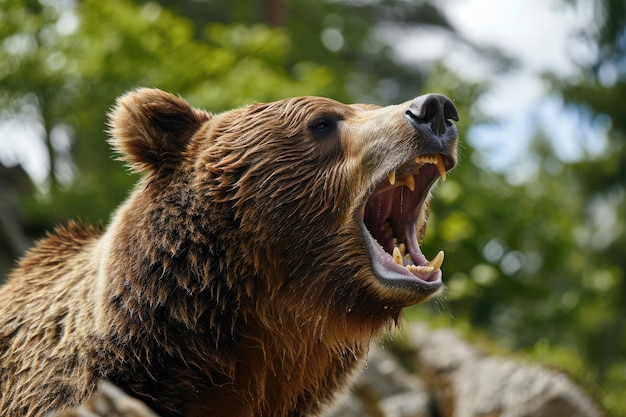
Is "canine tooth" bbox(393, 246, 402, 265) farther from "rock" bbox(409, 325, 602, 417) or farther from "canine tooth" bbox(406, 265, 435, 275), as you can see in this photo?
"rock" bbox(409, 325, 602, 417)

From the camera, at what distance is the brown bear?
3840 millimetres

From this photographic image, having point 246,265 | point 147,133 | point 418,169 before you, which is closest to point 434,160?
point 418,169

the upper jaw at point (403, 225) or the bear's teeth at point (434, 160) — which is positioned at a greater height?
the bear's teeth at point (434, 160)

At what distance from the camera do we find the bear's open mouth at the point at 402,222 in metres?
→ 3.89

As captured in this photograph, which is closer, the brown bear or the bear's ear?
the brown bear

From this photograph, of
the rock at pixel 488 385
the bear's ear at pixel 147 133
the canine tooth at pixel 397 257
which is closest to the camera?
the canine tooth at pixel 397 257

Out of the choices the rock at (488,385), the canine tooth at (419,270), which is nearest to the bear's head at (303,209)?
the canine tooth at (419,270)

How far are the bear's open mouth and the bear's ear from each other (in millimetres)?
984

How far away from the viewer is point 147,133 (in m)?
4.25

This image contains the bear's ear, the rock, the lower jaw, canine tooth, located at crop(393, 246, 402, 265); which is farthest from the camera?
the rock

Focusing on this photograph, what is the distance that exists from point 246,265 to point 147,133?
84 centimetres

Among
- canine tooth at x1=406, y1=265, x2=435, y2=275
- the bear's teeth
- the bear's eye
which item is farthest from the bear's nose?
canine tooth at x1=406, y1=265, x2=435, y2=275

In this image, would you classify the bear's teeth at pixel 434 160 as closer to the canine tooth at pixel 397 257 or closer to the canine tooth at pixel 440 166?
the canine tooth at pixel 440 166

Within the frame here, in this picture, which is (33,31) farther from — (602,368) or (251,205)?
(602,368)
